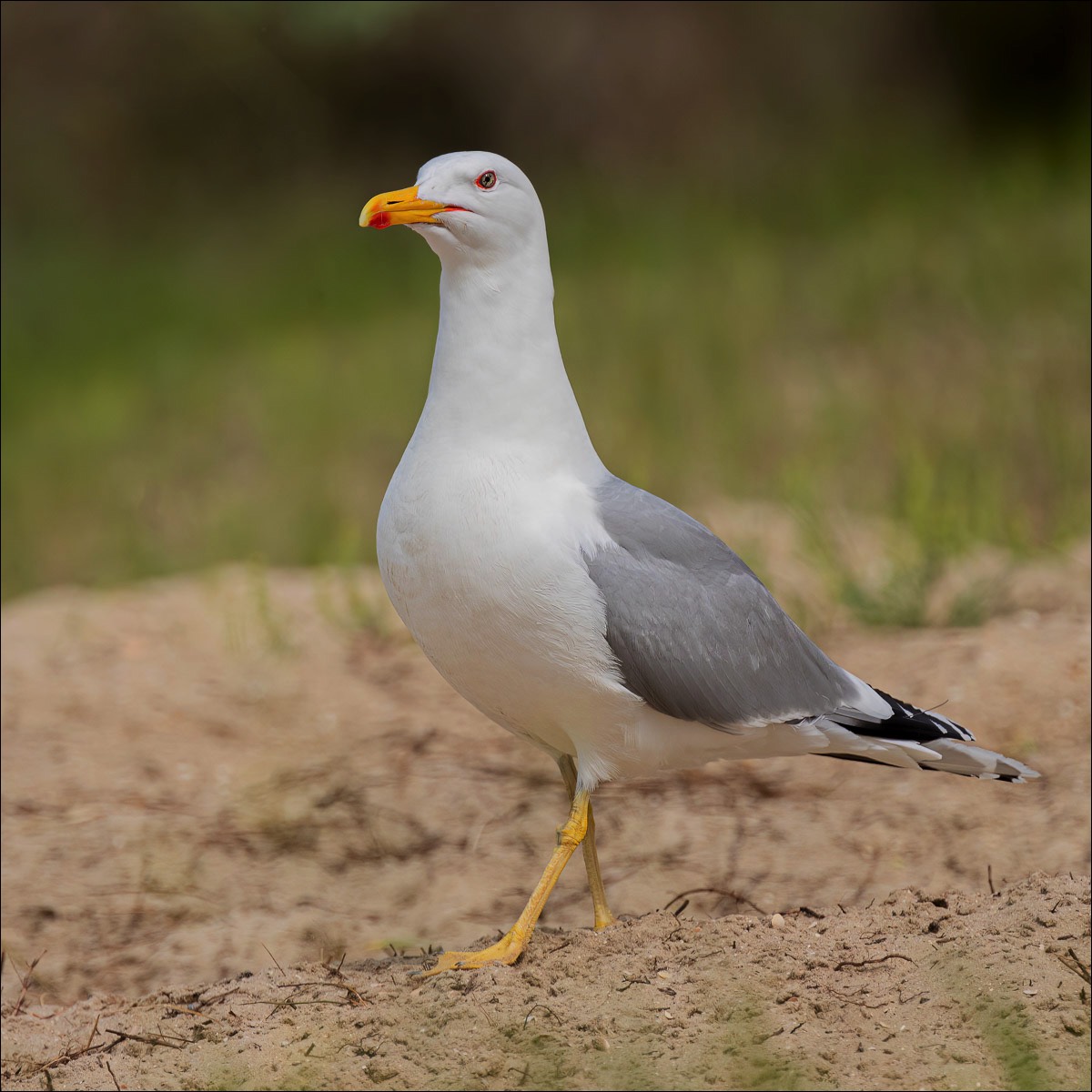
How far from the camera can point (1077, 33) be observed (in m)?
12.5

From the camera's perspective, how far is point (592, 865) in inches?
131

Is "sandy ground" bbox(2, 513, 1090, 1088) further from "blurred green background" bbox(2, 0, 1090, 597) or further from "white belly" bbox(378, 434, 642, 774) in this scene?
"blurred green background" bbox(2, 0, 1090, 597)

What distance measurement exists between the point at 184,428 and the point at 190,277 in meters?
3.86

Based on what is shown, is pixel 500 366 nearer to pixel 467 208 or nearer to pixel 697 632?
pixel 467 208

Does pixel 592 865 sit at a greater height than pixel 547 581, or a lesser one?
lesser

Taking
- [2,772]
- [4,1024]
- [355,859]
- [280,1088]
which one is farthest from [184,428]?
[280,1088]

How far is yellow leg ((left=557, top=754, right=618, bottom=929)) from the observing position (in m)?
3.27

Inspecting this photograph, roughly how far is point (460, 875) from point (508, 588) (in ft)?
5.21

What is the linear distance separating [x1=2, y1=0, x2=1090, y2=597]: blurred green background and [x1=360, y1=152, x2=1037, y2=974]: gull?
7.56 feet

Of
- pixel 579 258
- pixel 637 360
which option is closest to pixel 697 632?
pixel 637 360

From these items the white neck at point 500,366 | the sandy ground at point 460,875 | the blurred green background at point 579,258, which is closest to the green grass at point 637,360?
the blurred green background at point 579,258

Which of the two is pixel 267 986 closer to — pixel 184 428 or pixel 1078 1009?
pixel 1078 1009

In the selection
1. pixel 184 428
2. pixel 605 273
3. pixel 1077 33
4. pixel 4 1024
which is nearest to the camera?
pixel 4 1024

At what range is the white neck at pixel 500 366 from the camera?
308 centimetres
